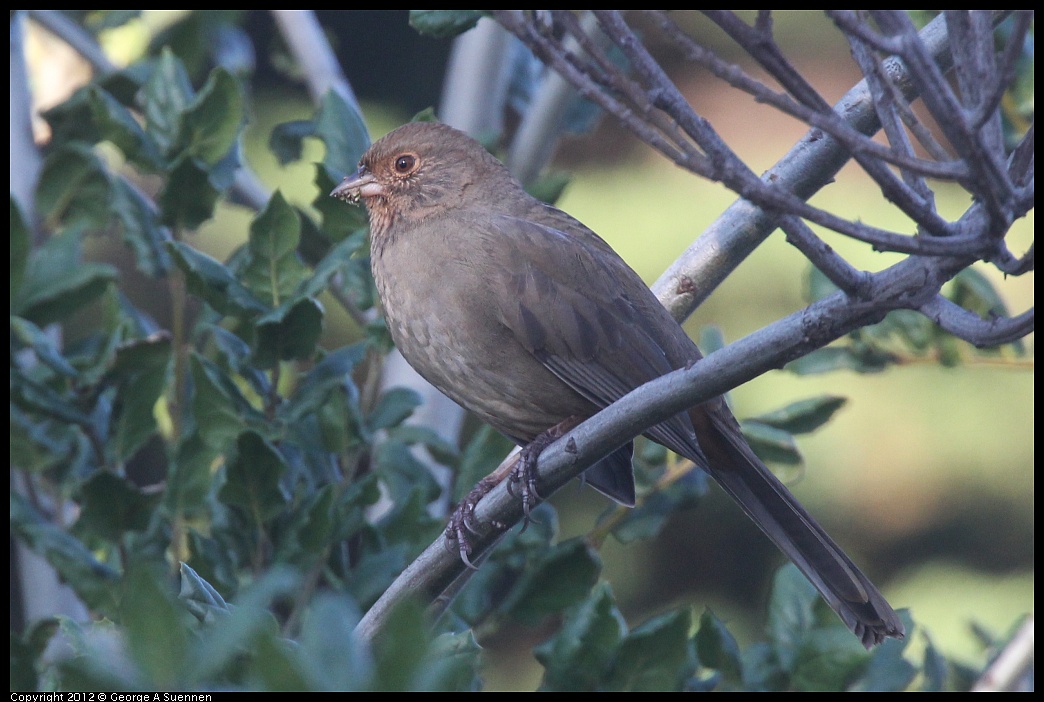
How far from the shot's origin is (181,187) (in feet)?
12.1

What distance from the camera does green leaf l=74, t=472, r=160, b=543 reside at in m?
3.38

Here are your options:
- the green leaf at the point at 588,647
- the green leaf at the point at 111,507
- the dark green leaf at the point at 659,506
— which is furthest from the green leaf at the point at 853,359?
the green leaf at the point at 111,507

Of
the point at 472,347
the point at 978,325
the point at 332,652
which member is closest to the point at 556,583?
the point at 472,347

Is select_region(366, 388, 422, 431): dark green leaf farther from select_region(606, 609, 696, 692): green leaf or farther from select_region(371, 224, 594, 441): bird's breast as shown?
select_region(606, 609, 696, 692): green leaf

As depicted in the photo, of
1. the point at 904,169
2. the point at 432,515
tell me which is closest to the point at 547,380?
the point at 432,515

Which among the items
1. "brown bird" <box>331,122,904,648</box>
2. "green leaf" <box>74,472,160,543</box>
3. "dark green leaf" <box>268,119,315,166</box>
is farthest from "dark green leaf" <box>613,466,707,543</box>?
"dark green leaf" <box>268,119,315,166</box>

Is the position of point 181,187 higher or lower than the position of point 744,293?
higher

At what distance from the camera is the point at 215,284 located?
3.32m

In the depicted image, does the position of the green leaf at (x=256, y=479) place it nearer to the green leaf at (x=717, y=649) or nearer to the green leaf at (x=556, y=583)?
the green leaf at (x=556, y=583)

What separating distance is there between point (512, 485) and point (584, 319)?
0.66 metres

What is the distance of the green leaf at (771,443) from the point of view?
3.71m

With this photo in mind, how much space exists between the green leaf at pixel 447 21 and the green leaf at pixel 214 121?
75cm
